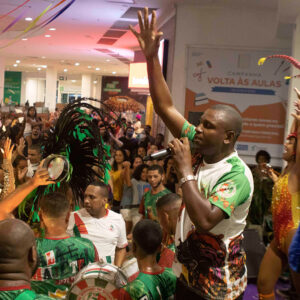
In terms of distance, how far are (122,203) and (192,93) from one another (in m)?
2.42

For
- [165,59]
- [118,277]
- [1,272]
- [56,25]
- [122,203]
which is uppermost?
[56,25]

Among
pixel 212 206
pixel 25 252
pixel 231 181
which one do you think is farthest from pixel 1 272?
pixel 231 181

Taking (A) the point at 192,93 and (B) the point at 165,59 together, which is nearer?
(A) the point at 192,93

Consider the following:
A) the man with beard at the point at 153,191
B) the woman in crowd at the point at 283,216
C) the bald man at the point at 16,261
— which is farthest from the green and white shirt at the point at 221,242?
the man with beard at the point at 153,191

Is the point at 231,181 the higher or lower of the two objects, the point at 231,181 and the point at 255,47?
the lower

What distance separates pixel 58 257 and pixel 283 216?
4.64 feet

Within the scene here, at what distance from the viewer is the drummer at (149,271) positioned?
2283 mm

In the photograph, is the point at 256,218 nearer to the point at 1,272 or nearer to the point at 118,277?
the point at 118,277

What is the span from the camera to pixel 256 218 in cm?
515

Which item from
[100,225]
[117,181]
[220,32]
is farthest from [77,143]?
[220,32]

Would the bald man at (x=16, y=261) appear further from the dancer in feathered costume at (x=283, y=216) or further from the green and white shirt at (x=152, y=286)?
the dancer in feathered costume at (x=283, y=216)

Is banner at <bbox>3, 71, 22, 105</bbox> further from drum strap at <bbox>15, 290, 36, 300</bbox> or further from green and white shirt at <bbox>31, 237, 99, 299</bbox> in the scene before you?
drum strap at <bbox>15, 290, 36, 300</bbox>

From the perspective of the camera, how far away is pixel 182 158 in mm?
1846

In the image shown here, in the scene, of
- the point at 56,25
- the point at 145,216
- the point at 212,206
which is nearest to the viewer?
the point at 212,206
